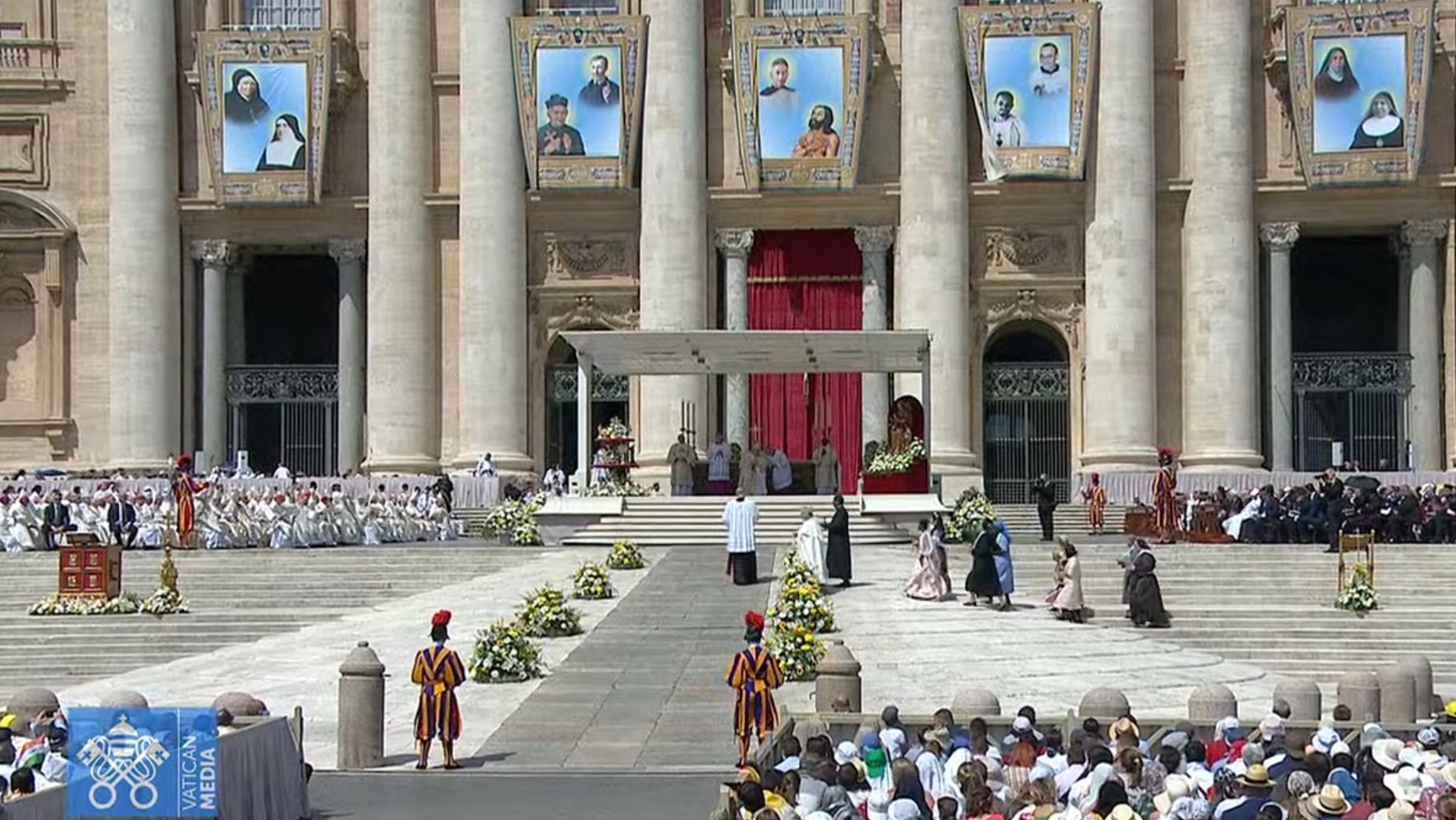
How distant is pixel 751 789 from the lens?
12.7 metres

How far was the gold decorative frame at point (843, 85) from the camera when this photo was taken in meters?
49.3

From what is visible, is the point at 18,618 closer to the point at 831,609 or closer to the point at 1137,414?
the point at 831,609

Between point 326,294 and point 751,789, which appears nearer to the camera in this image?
point 751,789

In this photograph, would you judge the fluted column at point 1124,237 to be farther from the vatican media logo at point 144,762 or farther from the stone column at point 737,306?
the vatican media logo at point 144,762

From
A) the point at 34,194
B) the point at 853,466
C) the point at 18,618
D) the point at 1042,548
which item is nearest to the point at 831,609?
the point at 1042,548

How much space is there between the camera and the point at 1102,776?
13.8 meters

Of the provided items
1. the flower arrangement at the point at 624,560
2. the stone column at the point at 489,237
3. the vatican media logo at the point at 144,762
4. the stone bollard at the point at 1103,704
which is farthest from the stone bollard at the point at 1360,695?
the stone column at the point at 489,237

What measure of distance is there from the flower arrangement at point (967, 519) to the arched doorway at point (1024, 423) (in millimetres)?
10818

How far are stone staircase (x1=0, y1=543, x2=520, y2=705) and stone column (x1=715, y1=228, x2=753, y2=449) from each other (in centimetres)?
1177

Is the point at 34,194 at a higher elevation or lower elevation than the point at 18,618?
Answer: higher

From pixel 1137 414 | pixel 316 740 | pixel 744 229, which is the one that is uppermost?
pixel 744 229

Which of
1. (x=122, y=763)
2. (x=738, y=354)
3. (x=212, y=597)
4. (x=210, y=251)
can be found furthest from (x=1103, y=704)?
(x=210, y=251)

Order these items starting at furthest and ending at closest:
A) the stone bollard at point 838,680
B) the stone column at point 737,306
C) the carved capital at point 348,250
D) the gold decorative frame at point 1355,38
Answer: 1. the carved capital at point 348,250
2. the stone column at point 737,306
3. the gold decorative frame at point 1355,38
4. the stone bollard at point 838,680

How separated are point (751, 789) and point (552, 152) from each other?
38.6m
